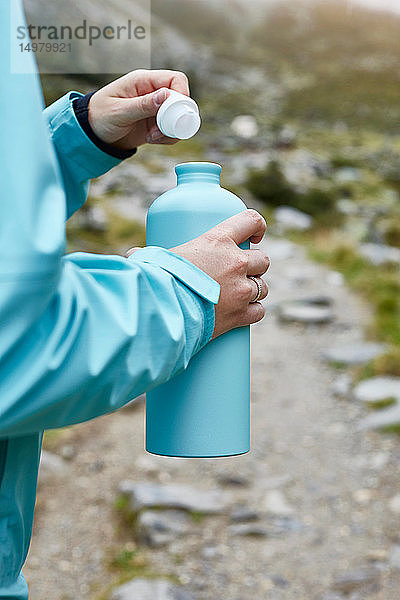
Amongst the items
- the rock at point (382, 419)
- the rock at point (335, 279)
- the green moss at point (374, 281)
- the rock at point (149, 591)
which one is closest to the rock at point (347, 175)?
the green moss at point (374, 281)

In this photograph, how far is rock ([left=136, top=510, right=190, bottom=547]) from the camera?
3.51 meters

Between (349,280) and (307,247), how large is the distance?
227 cm

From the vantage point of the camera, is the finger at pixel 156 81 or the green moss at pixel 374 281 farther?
the green moss at pixel 374 281

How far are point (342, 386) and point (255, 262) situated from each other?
165 inches

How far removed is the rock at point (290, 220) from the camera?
1173 cm

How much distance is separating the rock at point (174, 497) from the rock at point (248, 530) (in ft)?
0.53

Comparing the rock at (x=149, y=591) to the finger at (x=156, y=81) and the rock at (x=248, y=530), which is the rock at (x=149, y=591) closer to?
the rock at (x=248, y=530)

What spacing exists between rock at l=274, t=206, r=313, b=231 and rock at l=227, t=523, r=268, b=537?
8203 millimetres

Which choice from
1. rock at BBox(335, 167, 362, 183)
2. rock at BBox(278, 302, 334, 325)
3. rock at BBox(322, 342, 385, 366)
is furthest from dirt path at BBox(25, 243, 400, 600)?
rock at BBox(335, 167, 362, 183)

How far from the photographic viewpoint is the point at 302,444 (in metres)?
4.50

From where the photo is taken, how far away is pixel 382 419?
4.49 meters

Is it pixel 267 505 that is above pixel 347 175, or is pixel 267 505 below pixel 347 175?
above

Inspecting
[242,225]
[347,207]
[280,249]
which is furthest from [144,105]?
[347,207]

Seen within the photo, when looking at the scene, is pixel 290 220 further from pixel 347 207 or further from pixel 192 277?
pixel 192 277
